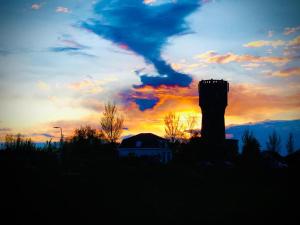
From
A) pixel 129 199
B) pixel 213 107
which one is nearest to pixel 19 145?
pixel 129 199

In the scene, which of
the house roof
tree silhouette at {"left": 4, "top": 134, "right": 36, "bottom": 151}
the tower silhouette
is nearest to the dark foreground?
tree silhouette at {"left": 4, "top": 134, "right": 36, "bottom": 151}

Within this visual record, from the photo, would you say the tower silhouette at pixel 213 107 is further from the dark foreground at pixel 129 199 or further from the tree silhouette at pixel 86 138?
the dark foreground at pixel 129 199

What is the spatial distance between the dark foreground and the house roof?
112ft

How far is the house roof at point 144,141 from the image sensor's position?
61062 millimetres

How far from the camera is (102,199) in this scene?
1725 centimetres

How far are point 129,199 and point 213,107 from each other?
41.3 metres

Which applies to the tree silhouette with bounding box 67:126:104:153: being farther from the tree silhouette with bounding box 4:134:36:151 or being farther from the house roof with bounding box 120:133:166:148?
the tree silhouette with bounding box 4:134:36:151

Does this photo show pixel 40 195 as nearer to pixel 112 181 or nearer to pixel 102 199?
pixel 102 199

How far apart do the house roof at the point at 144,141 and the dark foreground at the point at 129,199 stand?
112ft

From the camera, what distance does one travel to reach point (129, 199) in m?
18.2

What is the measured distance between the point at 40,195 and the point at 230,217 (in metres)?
9.45

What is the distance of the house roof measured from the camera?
200 feet

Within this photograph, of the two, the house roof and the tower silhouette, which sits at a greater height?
the tower silhouette

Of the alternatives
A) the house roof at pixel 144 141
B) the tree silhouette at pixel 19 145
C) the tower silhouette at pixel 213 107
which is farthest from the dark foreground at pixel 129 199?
the house roof at pixel 144 141
